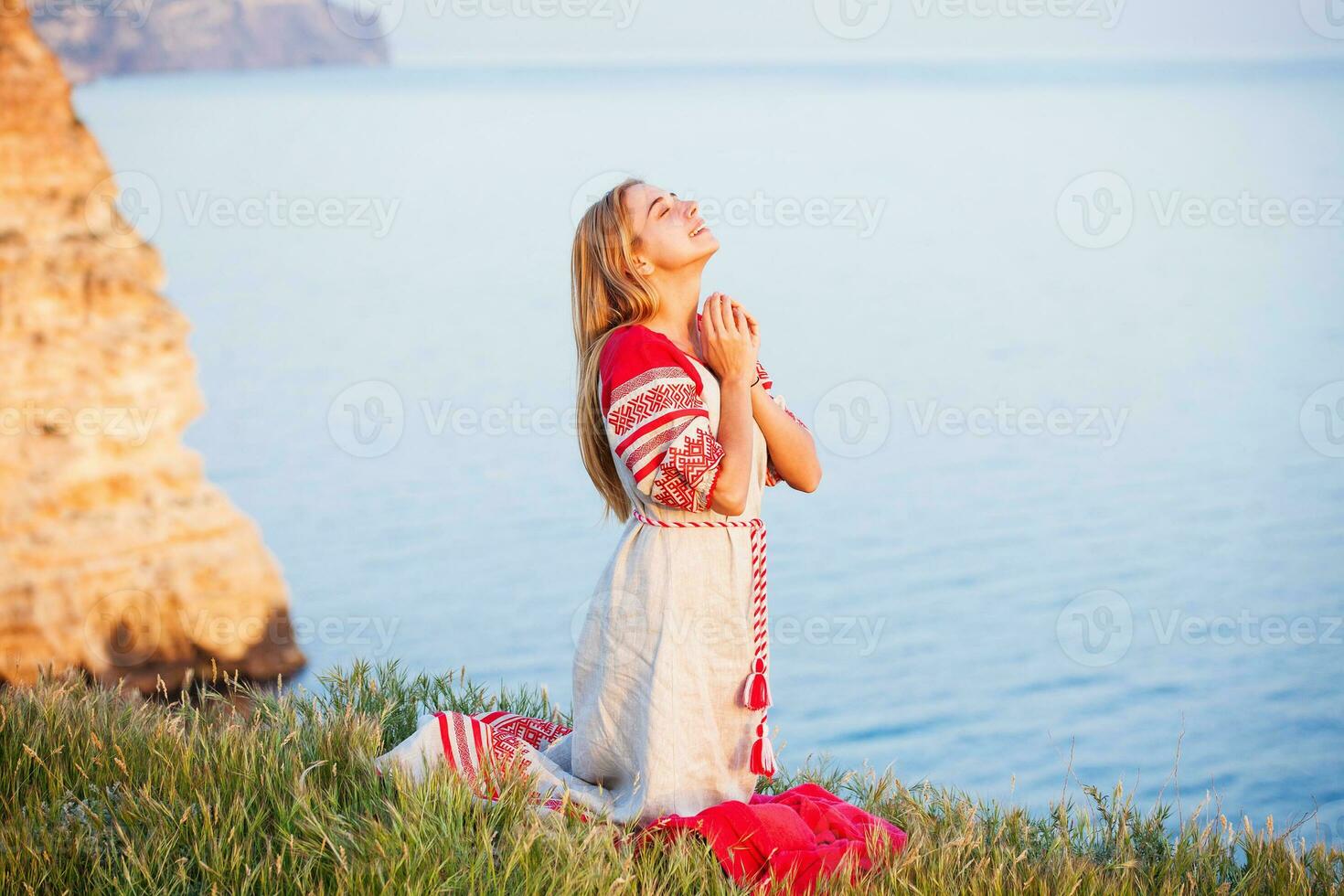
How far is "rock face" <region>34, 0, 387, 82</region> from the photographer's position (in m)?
23.2

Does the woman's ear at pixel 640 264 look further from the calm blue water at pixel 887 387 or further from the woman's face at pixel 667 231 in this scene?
the calm blue water at pixel 887 387

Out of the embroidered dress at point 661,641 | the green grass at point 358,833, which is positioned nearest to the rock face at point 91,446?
the green grass at point 358,833

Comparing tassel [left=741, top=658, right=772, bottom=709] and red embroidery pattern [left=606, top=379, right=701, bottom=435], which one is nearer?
red embroidery pattern [left=606, top=379, right=701, bottom=435]

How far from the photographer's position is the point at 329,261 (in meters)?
24.1

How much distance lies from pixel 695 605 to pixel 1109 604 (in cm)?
842

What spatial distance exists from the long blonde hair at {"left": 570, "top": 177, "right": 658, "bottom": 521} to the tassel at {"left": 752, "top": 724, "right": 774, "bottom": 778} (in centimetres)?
70

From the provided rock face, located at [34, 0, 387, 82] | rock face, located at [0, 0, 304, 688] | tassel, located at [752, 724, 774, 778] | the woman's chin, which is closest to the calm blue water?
rock face, located at [34, 0, 387, 82]

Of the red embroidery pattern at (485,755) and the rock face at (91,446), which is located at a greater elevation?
the rock face at (91,446)

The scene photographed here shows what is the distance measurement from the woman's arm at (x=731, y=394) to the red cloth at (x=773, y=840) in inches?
24.9

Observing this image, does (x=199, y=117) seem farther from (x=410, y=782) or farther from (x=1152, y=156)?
(x=410, y=782)

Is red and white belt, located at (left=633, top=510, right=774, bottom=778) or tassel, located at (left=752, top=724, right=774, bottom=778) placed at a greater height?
red and white belt, located at (left=633, top=510, right=774, bottom=778)

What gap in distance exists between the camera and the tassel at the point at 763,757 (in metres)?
3.12

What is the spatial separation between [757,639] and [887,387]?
1189 cm

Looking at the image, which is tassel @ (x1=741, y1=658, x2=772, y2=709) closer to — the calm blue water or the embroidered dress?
the embroidered dress
